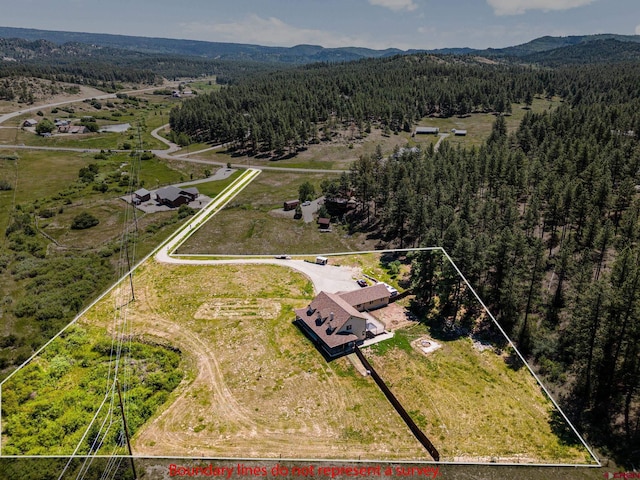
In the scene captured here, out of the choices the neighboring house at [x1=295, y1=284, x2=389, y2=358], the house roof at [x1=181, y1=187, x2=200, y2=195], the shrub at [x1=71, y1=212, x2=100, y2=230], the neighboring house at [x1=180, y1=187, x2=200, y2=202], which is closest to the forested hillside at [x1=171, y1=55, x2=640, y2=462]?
the neighboring house at [x1=295, y1=284, x2=389, y2=358]

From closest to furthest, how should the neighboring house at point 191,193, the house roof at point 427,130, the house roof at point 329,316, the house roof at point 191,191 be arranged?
the house roof at point 329,316
the neighboring house at point 191,193
the house roof at point 191,191
the house roof at point 427,130

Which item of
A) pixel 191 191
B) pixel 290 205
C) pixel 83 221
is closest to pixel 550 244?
pixel 290 205

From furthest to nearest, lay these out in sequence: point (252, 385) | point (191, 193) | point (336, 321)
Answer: point (191, 193) < point (336, 321) < point (252, 385)

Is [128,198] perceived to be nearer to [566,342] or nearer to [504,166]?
[504,166]

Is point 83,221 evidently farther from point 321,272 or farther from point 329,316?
point 329,316

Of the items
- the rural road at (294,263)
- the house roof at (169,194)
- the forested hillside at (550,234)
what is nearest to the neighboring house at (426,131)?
the forested hillside at (550,234)

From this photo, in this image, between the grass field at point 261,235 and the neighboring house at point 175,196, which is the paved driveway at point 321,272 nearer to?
the grass field at point 261,235

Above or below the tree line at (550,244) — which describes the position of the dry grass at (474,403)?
below

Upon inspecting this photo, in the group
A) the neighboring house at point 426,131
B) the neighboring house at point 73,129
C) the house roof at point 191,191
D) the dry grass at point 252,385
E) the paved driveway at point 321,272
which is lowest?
the dry grass at point 252,385
